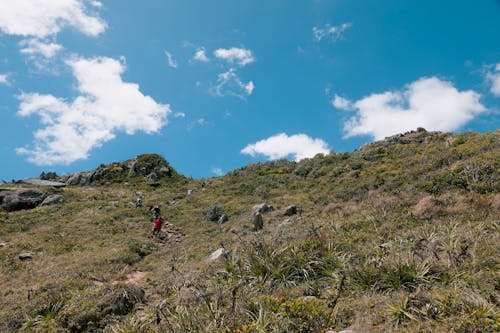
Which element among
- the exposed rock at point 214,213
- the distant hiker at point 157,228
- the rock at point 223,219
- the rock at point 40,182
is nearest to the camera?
the distant hiker at point 157,228

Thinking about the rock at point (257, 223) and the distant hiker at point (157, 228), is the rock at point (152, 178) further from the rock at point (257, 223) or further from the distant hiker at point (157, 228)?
the rock at point (257, 223)

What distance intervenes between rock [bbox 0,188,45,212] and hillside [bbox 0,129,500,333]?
2.76 metres

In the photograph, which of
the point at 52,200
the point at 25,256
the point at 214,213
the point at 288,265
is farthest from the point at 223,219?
the point at 52,200

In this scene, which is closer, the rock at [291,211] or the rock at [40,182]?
the rock at [291,211]

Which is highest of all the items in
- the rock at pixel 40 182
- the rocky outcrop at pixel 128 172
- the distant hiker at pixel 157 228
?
the rocky outcrop at pixel 128 172

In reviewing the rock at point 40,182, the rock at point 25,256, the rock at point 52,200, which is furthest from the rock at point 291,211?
the rock at point 40,182

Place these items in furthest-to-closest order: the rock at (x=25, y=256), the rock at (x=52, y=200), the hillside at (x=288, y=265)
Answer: the rock at (x=52, y=200)
the rock at (x=25, y=256)
the hillside at (x=288, y=265)

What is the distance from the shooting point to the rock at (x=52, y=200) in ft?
87.2

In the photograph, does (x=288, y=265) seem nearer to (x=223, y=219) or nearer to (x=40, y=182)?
(x=223, y=219)

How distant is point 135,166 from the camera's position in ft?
131

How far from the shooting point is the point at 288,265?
762 cm

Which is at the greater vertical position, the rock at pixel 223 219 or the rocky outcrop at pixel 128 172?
the rocky outcrop at pixel 128 172

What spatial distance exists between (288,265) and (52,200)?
2635cm

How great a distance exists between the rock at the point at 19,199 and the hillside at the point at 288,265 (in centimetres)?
276
